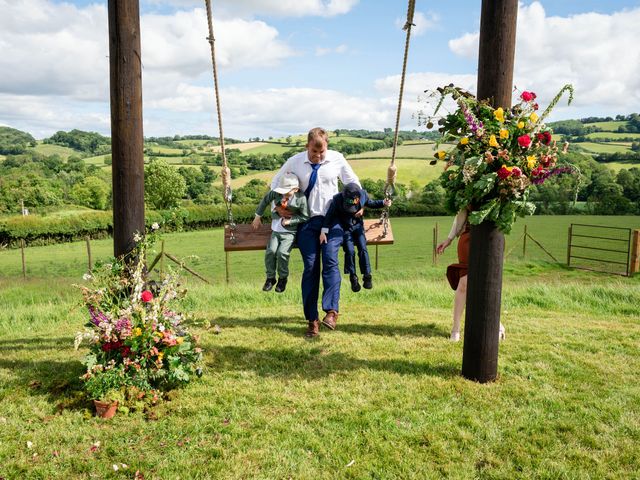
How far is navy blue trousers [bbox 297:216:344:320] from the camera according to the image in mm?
6570

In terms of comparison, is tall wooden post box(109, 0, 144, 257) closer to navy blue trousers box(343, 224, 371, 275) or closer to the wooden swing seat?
the wooden swing seat

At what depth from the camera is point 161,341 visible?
4.95m

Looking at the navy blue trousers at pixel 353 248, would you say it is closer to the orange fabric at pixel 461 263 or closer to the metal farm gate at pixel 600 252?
the orange fabric at pixel 461 263

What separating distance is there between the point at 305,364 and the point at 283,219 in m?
1.78

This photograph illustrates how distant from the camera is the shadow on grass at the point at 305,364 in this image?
17.8ft

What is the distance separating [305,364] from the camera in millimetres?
5691

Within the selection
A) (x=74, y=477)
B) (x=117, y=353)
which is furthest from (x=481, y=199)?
(x=74, y=477)

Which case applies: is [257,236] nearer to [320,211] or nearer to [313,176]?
[320,211]

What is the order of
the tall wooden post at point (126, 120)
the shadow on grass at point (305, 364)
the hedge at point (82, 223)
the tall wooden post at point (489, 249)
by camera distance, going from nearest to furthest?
1. the tall wooden post at point (489, 249)
2. the tall wooden post at point (126, 120)
3. the shadow on grass at point (305, 364)
4. the hedge at point (82, 223)

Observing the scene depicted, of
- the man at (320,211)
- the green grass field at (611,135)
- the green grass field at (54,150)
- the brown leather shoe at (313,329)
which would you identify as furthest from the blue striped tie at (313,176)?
the green grass field at (54,150)

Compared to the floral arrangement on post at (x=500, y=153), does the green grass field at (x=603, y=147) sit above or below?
above

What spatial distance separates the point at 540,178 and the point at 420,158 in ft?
181

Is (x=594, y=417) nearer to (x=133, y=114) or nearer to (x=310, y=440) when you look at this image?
(x=310, y=440)

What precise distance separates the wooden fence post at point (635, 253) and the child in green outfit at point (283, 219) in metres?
17.6
